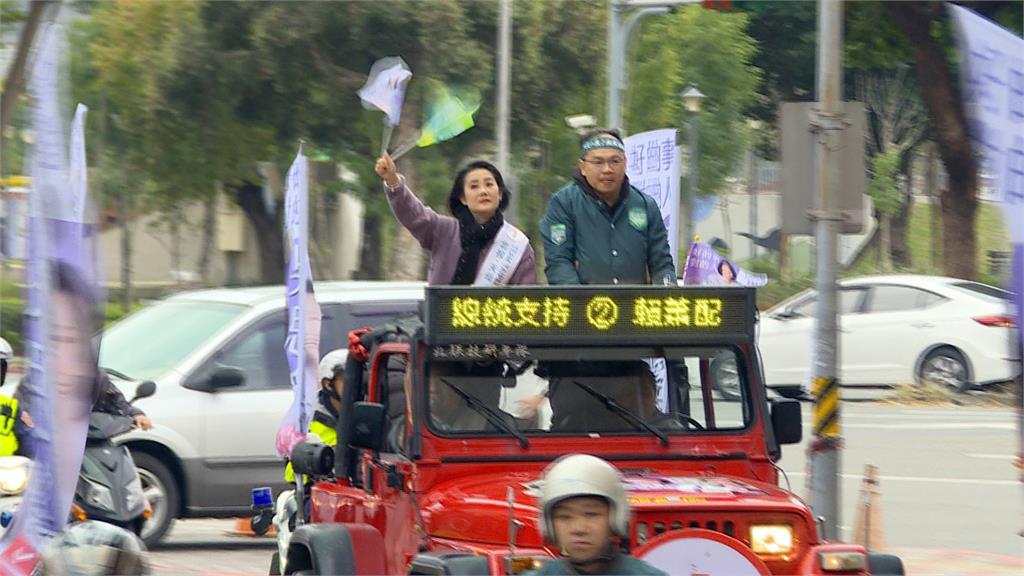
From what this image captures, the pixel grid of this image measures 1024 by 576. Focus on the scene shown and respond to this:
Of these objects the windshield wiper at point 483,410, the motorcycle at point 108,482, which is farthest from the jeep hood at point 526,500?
the motorcycle at point 108,482

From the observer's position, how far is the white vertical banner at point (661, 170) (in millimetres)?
13148

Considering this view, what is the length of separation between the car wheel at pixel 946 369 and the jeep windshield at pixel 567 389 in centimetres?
1691

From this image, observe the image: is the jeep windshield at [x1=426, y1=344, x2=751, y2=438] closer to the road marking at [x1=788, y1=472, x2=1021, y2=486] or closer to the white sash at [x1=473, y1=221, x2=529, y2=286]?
the white sash at [x1=473, y1=221, x2=529, y2=286]

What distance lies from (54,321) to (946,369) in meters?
19.0

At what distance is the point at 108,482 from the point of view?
381 inches

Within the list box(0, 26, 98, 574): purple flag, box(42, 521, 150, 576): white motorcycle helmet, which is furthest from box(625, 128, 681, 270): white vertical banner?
box(42, 521, 150, 576): white motorcycle helmet

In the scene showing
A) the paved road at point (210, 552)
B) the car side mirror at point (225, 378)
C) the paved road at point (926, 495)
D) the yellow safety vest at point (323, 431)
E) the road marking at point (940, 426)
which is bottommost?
the paved road at point (210, 552)

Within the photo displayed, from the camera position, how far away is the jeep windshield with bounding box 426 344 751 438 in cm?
657

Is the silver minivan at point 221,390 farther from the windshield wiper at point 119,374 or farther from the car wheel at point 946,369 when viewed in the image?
the car wheel at point 946,369

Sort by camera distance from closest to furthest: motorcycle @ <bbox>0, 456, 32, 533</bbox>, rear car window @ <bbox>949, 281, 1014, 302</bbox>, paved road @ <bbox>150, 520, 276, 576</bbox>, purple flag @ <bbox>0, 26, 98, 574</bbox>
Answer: purple flag @ <bbox>0, 26, 98, 574</bbox> < motorcycle @ <bbox>0, 456, 32, 533</bbox> < paved road @ <bbox>150, 520, 276, 576</bbox> < rear car window @ <bbox>949, 281, 1014, 302</bbox>

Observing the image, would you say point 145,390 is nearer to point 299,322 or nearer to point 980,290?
point 299,322

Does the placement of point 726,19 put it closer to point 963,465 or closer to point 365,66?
point 365,66

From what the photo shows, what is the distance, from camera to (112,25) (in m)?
38.2

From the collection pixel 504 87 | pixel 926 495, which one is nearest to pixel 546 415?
pixel 926 495
